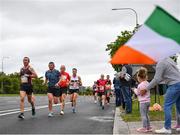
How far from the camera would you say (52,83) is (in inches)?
647

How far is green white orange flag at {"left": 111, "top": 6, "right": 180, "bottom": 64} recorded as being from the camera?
337 inches

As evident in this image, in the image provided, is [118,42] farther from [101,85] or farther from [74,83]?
[74,83]

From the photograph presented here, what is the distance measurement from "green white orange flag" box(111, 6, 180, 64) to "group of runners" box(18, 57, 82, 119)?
6.89 metres

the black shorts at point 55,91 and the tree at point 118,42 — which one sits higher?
the tree at point 118,42

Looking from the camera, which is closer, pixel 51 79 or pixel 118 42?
pixel 51 79

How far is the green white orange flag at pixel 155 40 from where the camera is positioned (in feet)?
28.1

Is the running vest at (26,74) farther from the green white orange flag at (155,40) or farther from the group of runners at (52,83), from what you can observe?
the green white orange flag at (155,40)

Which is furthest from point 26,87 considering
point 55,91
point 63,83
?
point 63,83

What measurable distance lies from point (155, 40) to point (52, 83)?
8.11 m

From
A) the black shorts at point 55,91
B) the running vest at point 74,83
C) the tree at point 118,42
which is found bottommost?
the black shorts at point 55,91

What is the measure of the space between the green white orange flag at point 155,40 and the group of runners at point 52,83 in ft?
22.6

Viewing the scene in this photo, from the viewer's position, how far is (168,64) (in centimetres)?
987

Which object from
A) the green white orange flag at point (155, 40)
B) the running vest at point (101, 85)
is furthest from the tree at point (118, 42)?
the green white orange flag at point (155, 40)

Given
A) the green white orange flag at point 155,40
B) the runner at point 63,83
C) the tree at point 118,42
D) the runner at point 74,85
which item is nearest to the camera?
the green white orange flag at point 155,40
